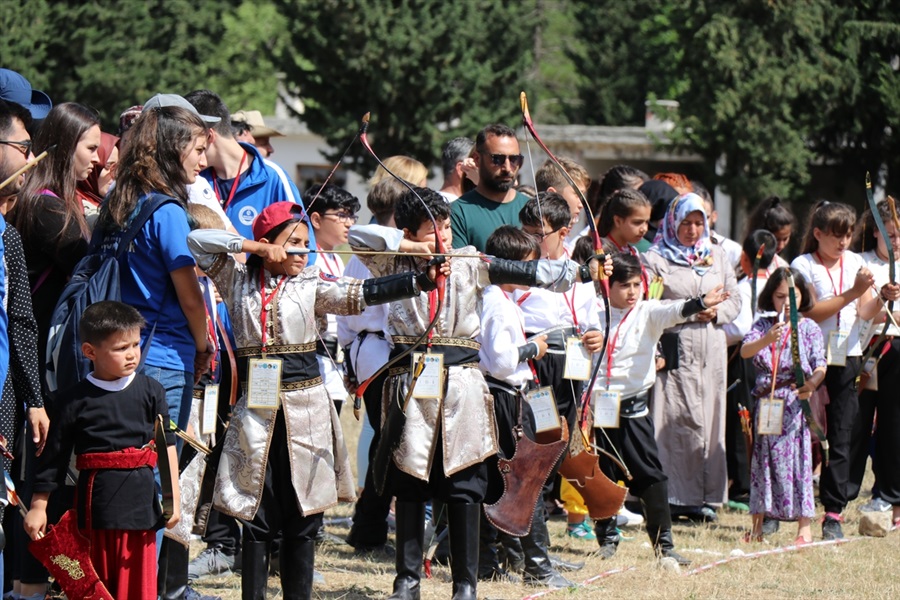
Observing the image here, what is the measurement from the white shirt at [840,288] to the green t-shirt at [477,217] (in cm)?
219

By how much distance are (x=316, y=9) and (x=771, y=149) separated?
8.16 metres

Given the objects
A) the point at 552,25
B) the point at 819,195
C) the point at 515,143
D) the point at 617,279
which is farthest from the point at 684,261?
the point at 552,25

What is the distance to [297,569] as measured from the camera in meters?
4.91

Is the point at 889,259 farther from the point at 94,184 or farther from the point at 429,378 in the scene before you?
the point at 94,184

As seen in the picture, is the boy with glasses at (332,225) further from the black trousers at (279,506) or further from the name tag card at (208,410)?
the black trousers at (279,506)

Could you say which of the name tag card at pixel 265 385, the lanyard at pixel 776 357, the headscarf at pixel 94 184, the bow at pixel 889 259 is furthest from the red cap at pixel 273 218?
the bow at pixel 889 259

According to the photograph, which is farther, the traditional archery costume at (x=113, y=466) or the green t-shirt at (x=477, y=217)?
the green t-shirt at (x=477, y=217)

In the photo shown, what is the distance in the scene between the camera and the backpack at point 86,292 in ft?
14.9

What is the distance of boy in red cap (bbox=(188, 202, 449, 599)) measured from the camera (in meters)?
4.75

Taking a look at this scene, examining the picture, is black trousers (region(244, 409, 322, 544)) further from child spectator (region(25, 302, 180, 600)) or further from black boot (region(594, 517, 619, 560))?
black boot (region(594, 517, 619, 560))

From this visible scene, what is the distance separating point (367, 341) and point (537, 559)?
1.25 metres

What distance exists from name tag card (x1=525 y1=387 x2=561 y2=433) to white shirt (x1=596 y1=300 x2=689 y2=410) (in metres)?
0.99

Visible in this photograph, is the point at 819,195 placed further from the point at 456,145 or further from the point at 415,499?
the point at 415,499

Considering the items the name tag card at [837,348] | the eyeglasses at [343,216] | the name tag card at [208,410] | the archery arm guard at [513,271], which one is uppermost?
the eyeglasses at [343,216]
